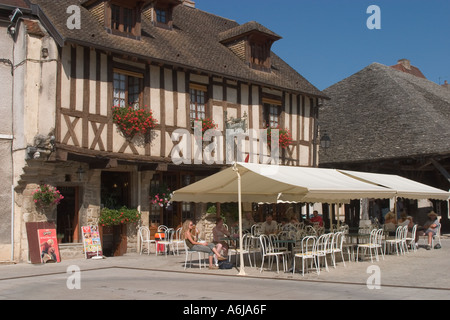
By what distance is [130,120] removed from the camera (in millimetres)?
12977

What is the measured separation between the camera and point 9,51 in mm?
12484

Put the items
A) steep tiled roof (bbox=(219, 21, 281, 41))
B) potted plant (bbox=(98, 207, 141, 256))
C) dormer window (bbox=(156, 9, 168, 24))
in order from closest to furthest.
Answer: potted plant (bbox=(98, 207, 141, 256)), dormer window (bbox=(156, 9, 168, 24)), steep tiled roof (bbox=(219, 21, 281, 41))

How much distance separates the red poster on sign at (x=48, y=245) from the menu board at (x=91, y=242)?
30.0 inches

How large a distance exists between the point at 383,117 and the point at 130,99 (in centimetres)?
1265

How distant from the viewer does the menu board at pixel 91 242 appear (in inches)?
496

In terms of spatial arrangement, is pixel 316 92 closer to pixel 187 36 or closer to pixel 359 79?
pixel 187 36

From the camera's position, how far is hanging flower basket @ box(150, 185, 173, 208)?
14.2 meters

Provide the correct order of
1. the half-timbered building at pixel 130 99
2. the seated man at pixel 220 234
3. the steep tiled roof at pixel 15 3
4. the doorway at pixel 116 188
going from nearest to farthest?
the seated man at pixel 220 234
the half-timbered building at pixel 130 99
the steep tiled roof at pixel 15 3
the doorway at pixel 116 188

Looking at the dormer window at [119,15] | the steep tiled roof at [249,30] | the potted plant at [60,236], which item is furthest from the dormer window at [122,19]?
the potted plant at [60,236]

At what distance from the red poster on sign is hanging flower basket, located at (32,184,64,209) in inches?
23.8

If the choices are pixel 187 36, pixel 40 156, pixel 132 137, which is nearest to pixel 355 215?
pixel 187 36

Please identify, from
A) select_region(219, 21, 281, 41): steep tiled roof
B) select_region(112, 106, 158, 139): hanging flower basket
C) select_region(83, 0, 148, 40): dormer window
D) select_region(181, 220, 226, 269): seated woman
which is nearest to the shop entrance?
select_region(112, 106, 158, 139): hanging flower basket

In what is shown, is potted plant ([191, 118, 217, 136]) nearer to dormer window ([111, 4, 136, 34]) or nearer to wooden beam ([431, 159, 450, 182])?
dormer window ([111, 4, 136, 34])

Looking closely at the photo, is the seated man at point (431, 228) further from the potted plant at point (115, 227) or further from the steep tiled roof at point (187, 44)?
the potted plant at point (115, 227)
